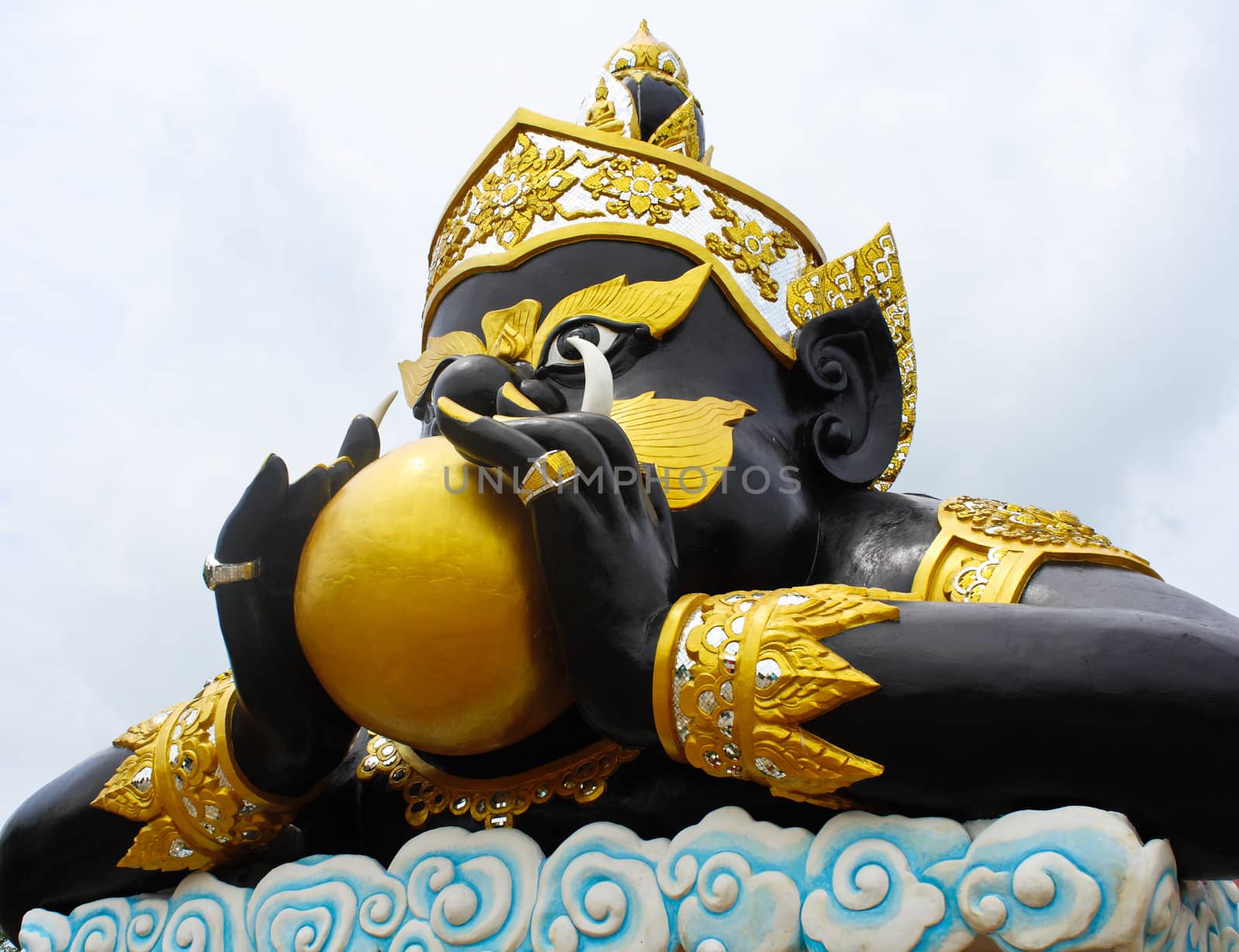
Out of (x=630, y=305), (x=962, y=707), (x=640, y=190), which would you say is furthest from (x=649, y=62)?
(x=962, y=707)

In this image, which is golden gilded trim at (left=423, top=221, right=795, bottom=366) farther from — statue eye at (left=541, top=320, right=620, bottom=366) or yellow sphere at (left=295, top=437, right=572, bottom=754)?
yellow sphere at (left=295, top=437, right=572, bottom=754)

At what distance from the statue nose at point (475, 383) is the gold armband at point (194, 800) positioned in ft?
3.04

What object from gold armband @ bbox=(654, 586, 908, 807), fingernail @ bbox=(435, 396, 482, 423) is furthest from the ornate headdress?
gold armband @ bbox=(654, 586, 908, 807)

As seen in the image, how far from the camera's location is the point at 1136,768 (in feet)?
7.04

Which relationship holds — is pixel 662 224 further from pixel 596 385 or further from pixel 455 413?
pixel 455 413

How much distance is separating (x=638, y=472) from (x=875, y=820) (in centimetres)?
86

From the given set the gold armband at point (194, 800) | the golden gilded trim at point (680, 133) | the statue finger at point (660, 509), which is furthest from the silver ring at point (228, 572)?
the golden gilded trim at point (680, 133)

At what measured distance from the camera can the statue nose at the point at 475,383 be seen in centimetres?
292

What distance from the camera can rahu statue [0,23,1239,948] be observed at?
224 cm

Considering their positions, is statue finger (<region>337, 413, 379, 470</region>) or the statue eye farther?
the statue eye

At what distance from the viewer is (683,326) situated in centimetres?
326

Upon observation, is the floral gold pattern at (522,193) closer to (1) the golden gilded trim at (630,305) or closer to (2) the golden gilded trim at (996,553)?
(1) the golden gilded trim at (630,305)

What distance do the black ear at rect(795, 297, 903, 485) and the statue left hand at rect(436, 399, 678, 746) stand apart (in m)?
0.94

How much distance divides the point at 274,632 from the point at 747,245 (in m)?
1.79
